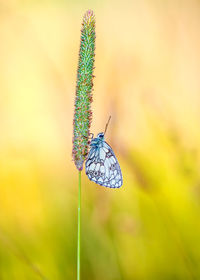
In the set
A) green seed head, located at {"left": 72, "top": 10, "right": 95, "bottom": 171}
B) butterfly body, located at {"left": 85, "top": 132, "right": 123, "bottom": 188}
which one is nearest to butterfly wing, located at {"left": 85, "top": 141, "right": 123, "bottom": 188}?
butterfly body, located at {"left": 85, "top": 132, "right": 123, "bottom": 188}

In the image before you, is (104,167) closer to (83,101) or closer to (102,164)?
(102,164)

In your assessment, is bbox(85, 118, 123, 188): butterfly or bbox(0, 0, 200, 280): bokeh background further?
bbox(0, 0, 200, 280): bokeh background

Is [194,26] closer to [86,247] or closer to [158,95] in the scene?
[158,95]

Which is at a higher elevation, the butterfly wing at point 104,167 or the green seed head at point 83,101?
the green seed head at point 83,101

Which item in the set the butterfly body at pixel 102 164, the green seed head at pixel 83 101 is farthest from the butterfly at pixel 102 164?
the green seed head at pixel 83 101

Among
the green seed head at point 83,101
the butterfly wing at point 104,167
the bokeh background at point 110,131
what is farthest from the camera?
the bokeh background at point 110,131

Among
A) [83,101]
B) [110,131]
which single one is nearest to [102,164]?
[110,131]

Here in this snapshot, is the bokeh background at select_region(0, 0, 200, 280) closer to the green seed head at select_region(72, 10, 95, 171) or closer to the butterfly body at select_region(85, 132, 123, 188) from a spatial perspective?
the butterfly body at select_region(85, 132, 123, 188)

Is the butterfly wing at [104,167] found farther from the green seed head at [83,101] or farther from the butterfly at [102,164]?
the green seed head at [83,101]
